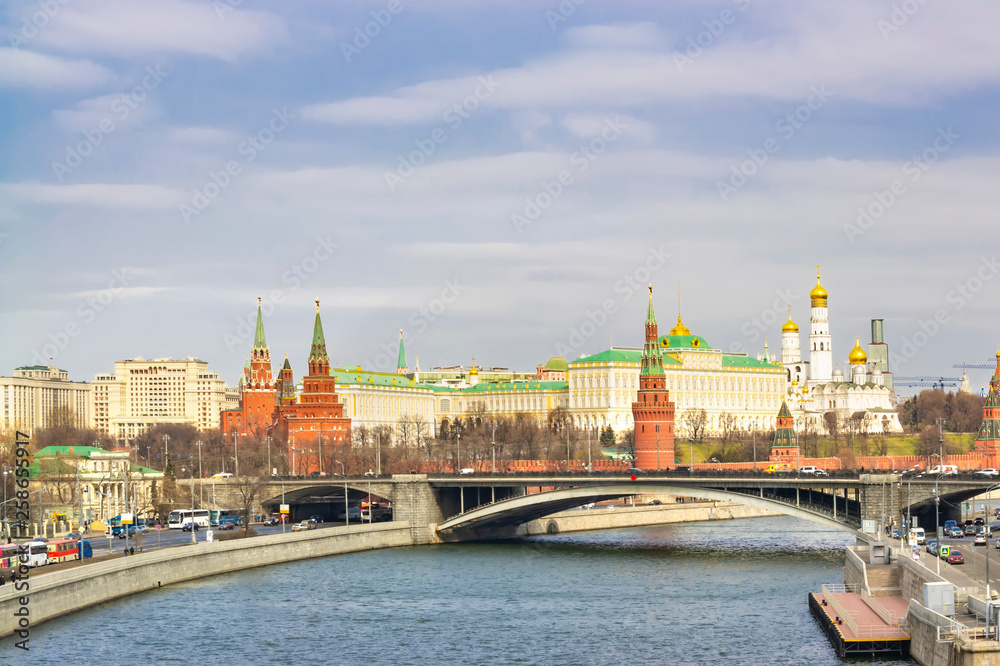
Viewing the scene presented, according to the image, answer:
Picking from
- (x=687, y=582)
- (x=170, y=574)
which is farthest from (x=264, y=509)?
(x=687, y=582)

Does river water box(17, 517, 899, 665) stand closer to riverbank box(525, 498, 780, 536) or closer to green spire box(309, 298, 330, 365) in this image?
riverbank box(525, 498, 780, 536)

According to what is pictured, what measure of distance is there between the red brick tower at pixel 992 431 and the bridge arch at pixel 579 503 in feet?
119

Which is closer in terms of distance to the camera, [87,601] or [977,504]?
[87,601]

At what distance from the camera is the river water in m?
50.0

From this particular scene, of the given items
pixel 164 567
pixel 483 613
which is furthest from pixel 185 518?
pixel 483 613

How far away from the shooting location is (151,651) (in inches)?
1977

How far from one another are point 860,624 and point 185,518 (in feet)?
182

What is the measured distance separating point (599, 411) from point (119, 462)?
3813 inches

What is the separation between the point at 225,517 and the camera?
98.2 meters

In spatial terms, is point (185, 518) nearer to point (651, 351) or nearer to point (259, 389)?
point (651, 351)

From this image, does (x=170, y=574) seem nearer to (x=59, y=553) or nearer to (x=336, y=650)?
(x=59, y=553)

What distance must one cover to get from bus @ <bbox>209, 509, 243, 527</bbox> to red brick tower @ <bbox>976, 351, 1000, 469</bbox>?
59003mm

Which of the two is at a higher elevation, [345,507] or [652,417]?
[652,417]

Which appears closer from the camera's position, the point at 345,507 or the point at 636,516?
the point at 345,507
